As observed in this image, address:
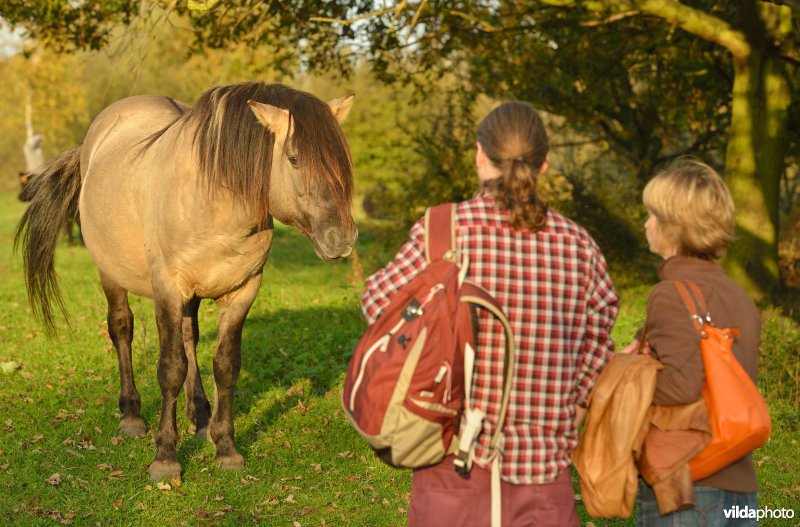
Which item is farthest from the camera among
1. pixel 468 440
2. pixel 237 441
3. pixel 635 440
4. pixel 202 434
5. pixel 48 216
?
pixel 48 216

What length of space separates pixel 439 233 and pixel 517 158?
0.32 meters

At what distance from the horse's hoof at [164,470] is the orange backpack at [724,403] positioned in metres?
3.65

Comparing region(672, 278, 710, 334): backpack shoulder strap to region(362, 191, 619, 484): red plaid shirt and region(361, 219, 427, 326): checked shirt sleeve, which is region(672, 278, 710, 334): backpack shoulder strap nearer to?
region(362, 191, 619, 484): red plaid shirt

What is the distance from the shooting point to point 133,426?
6.39 metres

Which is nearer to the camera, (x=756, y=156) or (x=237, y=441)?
(x=237, y=441)

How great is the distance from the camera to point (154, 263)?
564 cm

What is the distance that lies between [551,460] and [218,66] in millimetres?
30255

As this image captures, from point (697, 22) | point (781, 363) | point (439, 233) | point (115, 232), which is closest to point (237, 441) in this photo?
point (115, 232)

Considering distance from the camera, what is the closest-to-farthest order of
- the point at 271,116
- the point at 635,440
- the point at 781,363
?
the point at 635,440, the point at 271,116, the point at 781,363

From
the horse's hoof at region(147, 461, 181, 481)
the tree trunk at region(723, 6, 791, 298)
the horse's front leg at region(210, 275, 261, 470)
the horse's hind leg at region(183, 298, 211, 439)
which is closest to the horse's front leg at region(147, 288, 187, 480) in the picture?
the horse's hoof at region(147, 461, 181, 481)

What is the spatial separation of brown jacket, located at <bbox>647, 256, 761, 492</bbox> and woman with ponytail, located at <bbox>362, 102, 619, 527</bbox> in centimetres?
24

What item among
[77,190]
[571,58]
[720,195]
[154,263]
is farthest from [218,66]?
[720,195]

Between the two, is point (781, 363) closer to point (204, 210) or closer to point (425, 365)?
point (204, 210)

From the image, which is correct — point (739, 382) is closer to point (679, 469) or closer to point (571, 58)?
point (679, 469)
